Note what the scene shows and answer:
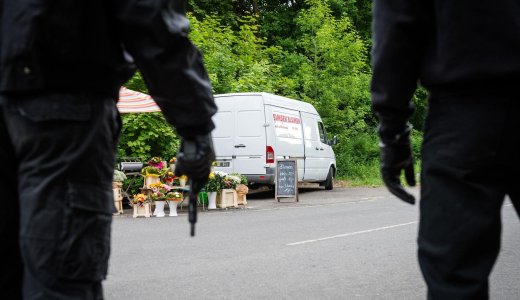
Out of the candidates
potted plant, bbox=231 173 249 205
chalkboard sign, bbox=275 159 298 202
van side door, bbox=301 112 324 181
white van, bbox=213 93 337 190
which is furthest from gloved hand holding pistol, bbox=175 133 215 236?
van side door, bbox=301 112 324 181

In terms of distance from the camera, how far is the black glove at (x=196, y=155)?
2.23m

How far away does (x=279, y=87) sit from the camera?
22938 millimetres

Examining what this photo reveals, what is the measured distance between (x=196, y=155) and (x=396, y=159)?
0.71 metres

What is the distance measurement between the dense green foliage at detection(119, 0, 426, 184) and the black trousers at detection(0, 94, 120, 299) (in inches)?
658

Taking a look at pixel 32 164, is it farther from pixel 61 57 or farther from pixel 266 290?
pixel 266 290

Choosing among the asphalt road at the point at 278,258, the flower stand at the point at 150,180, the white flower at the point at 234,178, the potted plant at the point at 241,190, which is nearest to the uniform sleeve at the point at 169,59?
the asphalt road at the point at 278,258

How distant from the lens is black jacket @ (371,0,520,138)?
6.50ft

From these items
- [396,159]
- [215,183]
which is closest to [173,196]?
[215,183]

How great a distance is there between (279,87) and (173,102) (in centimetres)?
2087

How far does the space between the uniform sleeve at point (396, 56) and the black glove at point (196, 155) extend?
581 mm

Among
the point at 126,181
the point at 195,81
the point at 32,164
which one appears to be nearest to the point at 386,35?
the point at 195,81

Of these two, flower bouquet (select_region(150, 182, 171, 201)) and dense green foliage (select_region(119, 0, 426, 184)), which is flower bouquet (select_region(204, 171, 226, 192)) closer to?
flower bouquet (select_region(150, 182, 171, 201))

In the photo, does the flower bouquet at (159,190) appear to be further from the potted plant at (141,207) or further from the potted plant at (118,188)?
the potted plant at (118,188)

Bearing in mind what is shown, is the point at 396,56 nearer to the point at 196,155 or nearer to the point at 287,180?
the point at 196,155
